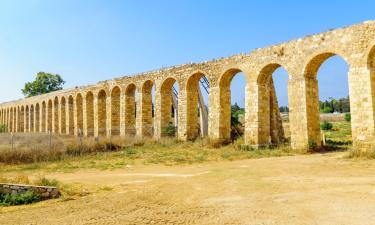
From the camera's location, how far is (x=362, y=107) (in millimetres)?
11180

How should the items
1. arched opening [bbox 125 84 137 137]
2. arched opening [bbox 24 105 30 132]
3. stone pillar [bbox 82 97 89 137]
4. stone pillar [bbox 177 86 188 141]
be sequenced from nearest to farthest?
stone pillar [bbox 177 86 188 141] < arched opening [bbox 125 84 137 137] < stone pillar [bbox 82 97 89 137] < arched opening [bbox 24 105 30 132]

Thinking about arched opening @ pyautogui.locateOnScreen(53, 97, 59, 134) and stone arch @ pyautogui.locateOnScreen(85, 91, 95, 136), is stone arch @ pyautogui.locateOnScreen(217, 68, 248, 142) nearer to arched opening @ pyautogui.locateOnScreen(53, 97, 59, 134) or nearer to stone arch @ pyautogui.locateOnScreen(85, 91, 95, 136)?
stone arch @ pyautogui.locateOnScreen(85, 91, 95, 136)

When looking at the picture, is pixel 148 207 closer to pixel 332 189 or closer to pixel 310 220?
pixel 310 220

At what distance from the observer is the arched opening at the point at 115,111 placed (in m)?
23.2

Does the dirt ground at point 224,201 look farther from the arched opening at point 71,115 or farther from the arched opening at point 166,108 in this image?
the arched opening at point 71,115

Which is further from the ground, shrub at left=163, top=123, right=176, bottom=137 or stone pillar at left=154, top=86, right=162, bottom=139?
stone pillar at left=154, top=86, right=162, bottom=139

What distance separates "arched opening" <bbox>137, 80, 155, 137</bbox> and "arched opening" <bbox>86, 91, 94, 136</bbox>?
702 centimetres

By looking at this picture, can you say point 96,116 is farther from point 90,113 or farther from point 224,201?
point 224,201

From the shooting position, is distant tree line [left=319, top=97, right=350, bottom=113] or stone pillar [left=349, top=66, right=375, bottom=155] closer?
stone pillar [left=349, top=66, right=375, bottom=155]

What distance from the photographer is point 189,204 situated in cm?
538

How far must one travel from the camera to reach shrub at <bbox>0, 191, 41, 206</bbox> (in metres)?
5.91

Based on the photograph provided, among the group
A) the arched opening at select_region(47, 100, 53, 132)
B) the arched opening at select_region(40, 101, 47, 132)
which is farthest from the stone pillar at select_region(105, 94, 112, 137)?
the arched opening at select_region(40, 101, 47, 132)

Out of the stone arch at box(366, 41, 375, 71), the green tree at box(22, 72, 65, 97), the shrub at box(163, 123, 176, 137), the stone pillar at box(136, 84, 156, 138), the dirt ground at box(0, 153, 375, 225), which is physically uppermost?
the green tree at box(22, 72, 65, 97)

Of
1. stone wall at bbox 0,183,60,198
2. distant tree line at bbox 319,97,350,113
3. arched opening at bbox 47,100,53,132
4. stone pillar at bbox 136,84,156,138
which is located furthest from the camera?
distant tree line at bbox 319,97,350,113
